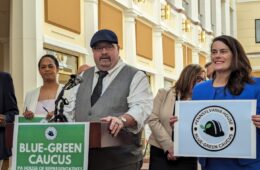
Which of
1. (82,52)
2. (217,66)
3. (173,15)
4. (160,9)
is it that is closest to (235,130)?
(217,66)

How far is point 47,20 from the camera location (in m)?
9.33

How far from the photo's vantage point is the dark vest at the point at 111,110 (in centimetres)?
340

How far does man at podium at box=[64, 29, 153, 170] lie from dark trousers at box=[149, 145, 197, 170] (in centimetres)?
127

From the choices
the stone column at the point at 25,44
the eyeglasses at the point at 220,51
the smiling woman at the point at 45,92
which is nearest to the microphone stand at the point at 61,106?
the eyeglasses at the point at 220,51

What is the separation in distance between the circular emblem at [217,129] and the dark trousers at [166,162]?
4.91 ft

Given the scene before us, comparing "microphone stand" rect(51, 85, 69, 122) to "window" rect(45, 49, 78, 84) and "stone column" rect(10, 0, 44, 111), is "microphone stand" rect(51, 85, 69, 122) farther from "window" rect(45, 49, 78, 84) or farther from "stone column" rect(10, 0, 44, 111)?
"window" rect(45, 49, 78, 84)

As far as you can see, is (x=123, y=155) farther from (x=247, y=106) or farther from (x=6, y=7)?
(x=6, y=7)

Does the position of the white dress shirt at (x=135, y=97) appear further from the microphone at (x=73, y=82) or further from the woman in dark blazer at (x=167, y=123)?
the woman in dark blazer at (x=167, y=123)

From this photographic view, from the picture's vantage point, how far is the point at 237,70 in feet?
11.3

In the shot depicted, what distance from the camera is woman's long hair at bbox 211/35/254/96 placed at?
340 cm

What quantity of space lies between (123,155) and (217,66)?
80 cm

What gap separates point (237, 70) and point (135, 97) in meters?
0.65

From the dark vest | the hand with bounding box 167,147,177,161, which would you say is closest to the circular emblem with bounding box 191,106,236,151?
the dark vest

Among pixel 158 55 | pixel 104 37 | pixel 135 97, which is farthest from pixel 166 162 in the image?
pixel 158 55
